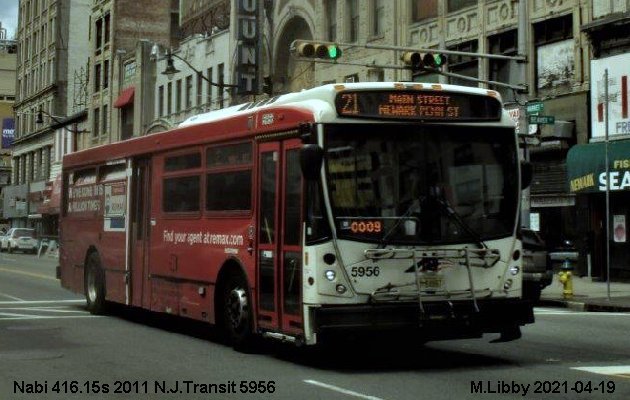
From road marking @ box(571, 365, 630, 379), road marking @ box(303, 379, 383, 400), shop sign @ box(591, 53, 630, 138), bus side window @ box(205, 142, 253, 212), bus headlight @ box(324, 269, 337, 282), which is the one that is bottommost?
road marking @ box(303, 379, 383, 400)

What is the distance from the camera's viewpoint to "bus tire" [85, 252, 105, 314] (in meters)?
17.3

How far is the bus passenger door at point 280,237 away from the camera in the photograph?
1069cm

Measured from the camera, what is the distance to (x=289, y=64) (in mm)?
45750

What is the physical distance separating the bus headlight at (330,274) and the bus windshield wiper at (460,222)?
146 cm

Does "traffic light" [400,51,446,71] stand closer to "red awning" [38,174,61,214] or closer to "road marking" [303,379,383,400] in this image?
"road marking" [303,379,383,400]

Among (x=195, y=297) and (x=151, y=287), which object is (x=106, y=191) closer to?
(x=151, y=287)

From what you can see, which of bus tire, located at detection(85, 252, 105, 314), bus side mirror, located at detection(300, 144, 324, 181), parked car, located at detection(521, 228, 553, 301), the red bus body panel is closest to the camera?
bus side mirror, located at detection(300, 144, 324, 181)

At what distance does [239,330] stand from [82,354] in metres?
2.02

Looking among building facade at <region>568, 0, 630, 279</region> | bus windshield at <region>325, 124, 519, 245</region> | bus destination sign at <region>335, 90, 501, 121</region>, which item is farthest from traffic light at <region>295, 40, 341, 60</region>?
bus windshield at <region>325, 124, 519, 245</region>

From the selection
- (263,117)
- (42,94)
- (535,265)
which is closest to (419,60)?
(535,265)

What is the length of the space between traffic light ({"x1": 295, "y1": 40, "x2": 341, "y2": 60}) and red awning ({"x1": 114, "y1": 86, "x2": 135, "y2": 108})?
136 ft

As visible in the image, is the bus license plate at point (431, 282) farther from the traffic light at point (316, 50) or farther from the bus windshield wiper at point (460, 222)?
the traffic light at point (316, 50)

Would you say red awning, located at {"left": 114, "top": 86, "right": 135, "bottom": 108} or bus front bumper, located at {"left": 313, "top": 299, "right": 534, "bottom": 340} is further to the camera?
red awning, located at {"left": 114, "top": 86, "right": 135, "bottom": 108}

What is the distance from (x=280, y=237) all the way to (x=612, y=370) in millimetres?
4067
